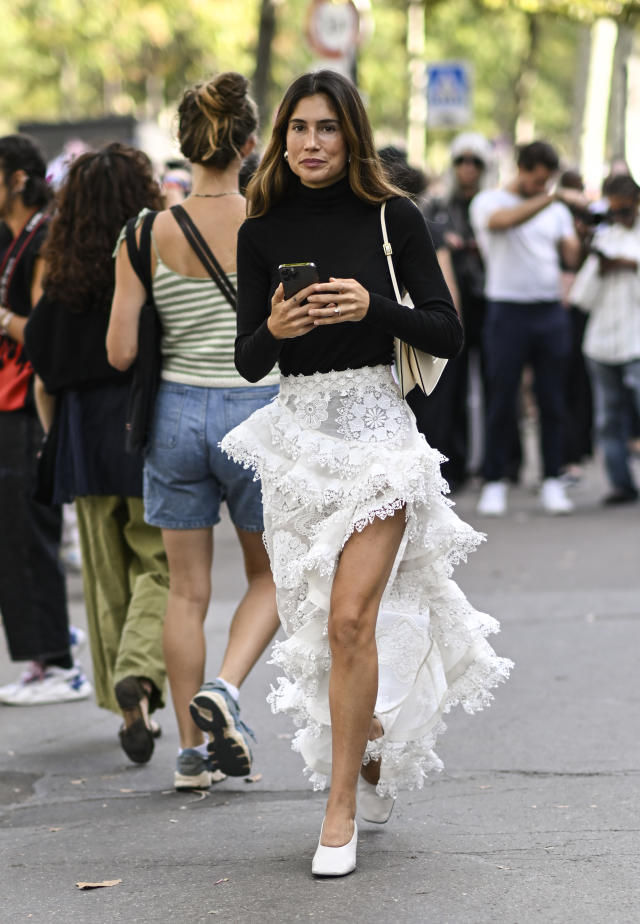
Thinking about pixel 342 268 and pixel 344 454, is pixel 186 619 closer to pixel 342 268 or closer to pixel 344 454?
pixel 344 454

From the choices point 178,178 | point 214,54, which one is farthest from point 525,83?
point 178,178

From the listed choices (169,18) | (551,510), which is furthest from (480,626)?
(169,18)

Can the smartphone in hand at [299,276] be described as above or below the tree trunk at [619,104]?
above

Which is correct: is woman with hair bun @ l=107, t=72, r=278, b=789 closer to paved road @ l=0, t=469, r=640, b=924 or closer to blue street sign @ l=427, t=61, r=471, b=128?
paved road @ l=0, t=469, r=640, b=924

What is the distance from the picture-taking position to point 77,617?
824 centimetres

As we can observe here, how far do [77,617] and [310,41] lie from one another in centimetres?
840

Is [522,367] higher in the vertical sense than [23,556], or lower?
lower

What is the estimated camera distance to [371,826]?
183 inches

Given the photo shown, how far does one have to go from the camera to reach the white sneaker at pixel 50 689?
6582mm

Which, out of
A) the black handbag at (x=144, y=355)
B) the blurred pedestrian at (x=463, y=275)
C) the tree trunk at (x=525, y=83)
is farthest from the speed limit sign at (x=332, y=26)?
the tree trunk at (x=525, y=83)

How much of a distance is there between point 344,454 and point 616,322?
284 inches

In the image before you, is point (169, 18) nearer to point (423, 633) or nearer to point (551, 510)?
point (551, 510)

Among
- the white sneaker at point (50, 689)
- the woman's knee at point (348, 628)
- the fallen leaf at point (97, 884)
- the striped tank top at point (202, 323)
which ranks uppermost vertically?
the striped tank top at point (202, 323)

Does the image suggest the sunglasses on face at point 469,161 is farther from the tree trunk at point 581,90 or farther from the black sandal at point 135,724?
the tree trunk at point 581,90
